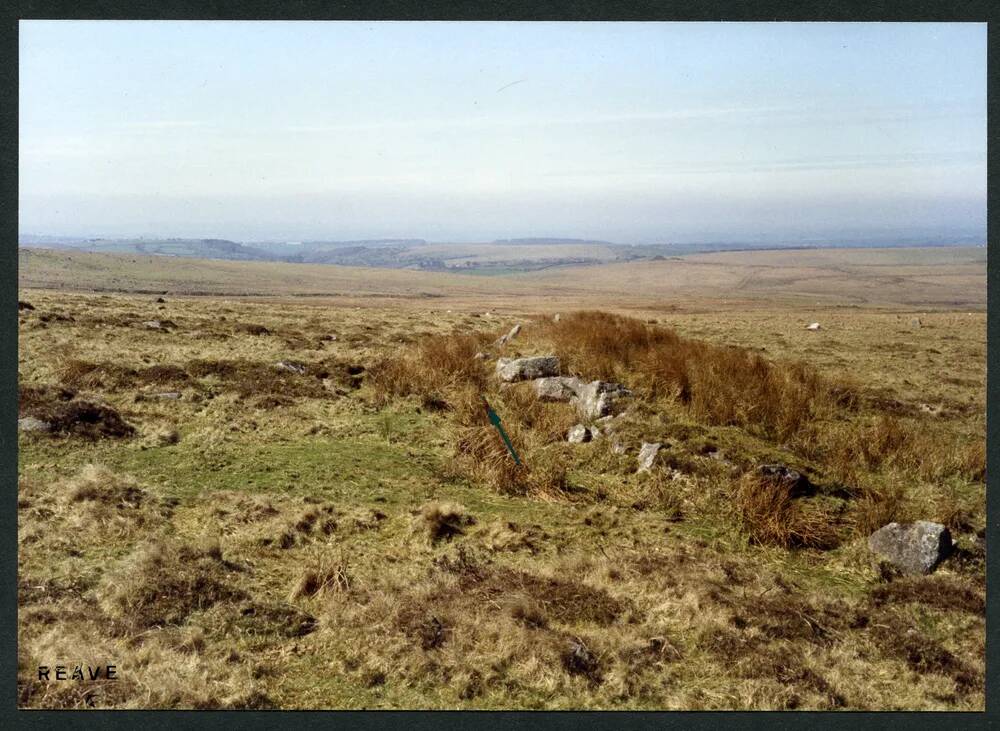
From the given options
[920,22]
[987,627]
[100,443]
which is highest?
[920,22]

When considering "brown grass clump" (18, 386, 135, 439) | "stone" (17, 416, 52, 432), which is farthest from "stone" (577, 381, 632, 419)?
"stone" (17, 416, 52, 432)

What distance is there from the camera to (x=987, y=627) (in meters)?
6.60

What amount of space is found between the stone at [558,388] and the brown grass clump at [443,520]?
451 centimetres

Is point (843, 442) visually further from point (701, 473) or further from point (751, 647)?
point (751, 647)

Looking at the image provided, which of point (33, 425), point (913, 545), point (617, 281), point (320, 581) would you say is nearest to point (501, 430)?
point (320, 581)

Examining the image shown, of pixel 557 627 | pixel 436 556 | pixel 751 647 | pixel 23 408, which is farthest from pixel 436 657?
pixel 23 408

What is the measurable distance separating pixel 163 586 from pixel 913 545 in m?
7.89

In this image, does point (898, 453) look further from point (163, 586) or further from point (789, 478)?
point (163, 586)

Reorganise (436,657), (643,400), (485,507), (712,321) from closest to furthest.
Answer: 1. (436,657)
2. (485,507)
3. (643,400)
4. (712,321)

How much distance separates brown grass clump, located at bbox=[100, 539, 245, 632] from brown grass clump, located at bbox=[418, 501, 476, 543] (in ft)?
7.34

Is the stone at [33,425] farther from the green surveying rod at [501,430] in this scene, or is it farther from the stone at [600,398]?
the stone at [600,398]

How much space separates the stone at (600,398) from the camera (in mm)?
12086

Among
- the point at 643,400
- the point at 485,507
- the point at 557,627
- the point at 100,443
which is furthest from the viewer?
the point at 643,400

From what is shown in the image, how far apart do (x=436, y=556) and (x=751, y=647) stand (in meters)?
3.41
